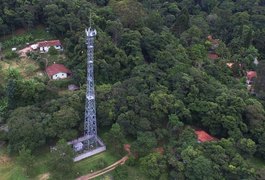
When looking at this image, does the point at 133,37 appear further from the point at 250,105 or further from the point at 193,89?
the point at 250,105

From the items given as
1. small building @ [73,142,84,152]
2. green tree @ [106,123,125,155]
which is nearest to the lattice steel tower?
small building @ [73,142,84,152]

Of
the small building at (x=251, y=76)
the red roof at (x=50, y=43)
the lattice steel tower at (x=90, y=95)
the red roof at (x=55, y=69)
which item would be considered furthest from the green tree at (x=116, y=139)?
the small building at (x=251, y=76)

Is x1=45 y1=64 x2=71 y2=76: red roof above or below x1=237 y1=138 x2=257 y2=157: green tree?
above

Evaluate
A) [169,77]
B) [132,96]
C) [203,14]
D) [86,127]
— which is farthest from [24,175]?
[203,14]

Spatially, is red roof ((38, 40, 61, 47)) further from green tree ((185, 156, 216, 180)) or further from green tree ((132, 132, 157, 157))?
green tree ((185, 156, 216, 180))

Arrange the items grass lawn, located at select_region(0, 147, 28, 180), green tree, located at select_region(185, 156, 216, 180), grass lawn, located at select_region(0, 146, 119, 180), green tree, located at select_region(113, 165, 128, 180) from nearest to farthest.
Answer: green tree, located at select_region(185, 156, 216, 180) → grass lawn, located at select_region(0, 147, 28, 180) → grass lawn, located at select_region(0, 146, 119, 180) → green tree, located at select_region(113, 165, 128, 180)

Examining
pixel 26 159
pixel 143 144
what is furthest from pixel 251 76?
pixel 26 159

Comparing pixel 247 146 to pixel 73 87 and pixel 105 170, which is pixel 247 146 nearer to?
pixel 105 170
